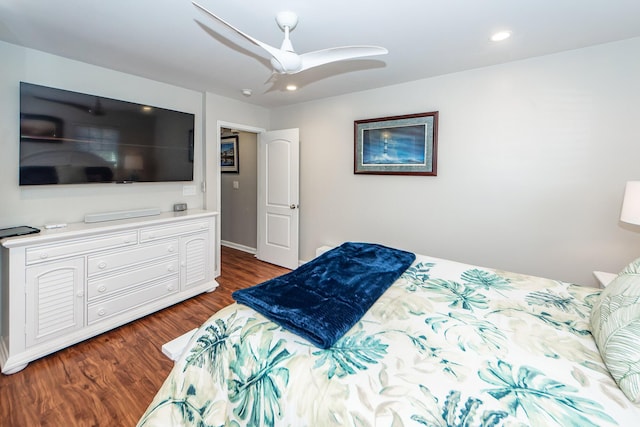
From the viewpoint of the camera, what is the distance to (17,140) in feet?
7.52

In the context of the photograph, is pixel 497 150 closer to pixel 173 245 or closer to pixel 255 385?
pixel 255 385

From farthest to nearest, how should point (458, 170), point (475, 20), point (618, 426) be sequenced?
point (458, 170), point (475, 20), point (618, 426)

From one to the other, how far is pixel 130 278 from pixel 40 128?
1.40m

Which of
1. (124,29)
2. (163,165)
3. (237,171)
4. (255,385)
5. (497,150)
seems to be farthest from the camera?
(237,171)

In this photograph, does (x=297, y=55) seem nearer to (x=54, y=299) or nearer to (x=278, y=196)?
(x=54, y=299)

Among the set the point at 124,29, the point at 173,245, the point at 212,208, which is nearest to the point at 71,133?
the point at 124,29

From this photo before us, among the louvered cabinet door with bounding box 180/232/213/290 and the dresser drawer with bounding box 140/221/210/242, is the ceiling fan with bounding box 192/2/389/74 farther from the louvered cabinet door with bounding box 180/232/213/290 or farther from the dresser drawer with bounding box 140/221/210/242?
the louvered cabinet door with bounding box 180/232/213/290

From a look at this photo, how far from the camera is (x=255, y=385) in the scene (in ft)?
3.55

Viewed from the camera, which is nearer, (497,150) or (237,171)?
(497,150)

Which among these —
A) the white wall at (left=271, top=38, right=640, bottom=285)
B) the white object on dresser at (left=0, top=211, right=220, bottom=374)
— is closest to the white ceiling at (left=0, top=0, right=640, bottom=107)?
the white wall at (left=271, top=38, right=640, bottom=285)

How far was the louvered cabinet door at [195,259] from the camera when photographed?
304cm

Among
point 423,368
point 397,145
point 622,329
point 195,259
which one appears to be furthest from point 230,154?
point 622,329

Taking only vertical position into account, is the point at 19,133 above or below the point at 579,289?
above

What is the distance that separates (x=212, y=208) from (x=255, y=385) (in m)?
2.91
